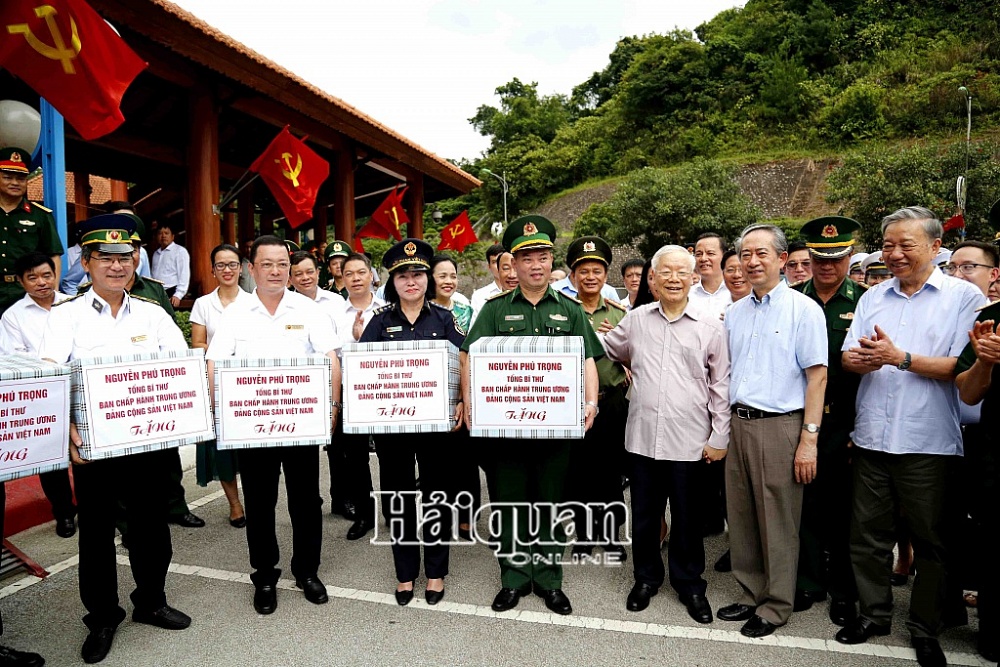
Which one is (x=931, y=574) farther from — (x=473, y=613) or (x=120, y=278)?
(x=120, y=278)

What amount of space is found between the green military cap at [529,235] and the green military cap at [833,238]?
1.37m

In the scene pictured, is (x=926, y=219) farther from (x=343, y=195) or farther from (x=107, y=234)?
(x=343, y=195)

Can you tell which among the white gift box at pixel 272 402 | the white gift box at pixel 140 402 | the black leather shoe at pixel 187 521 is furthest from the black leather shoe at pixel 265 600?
the black leather shoe at pixel 187 521

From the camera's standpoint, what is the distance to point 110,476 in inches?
117

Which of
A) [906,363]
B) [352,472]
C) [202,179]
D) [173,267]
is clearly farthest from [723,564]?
[202,179]

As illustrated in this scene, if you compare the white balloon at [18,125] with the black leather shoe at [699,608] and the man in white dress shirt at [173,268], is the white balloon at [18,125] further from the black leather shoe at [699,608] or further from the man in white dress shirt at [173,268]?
the black leather shoe at [699,608]

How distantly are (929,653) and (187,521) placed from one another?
4.64m

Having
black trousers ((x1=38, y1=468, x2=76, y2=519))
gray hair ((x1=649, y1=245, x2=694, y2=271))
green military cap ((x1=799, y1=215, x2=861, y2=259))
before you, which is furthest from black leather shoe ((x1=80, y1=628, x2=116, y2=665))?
green military cap ((x1=799, y1=215, x2=861, y2=259))

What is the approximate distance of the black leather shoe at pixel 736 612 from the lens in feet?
10.6

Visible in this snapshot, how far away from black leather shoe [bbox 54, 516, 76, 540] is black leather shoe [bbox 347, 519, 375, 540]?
1.94 metres

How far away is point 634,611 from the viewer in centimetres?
330

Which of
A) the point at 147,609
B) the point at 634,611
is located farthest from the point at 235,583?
the point at 634,611

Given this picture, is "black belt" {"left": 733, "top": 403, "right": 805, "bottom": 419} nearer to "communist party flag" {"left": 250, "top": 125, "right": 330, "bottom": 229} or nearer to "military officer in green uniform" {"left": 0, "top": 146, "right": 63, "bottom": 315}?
"military officer in green uniform" {"left": 0, "top": 146, "right": 63, "bottom": 315}

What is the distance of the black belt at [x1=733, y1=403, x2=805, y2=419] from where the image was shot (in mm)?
3092
